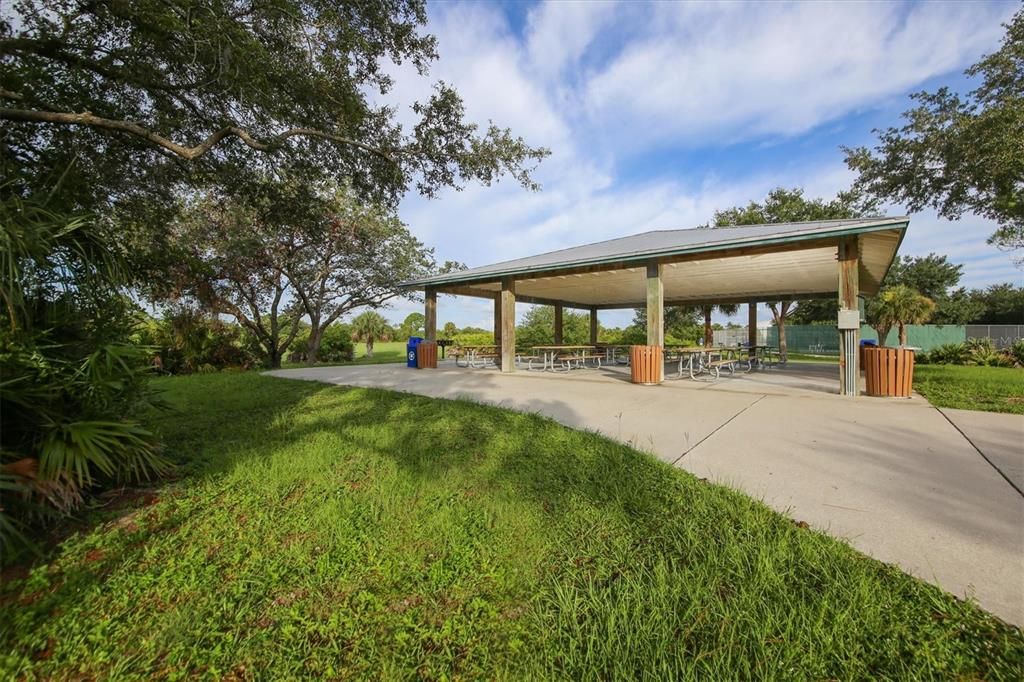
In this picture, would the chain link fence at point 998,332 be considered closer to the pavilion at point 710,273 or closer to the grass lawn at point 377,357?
the pavilion at point 710,273

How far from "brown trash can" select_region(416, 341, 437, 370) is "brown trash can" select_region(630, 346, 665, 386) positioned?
7.59 metres

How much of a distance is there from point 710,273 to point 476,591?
1198 centimetres

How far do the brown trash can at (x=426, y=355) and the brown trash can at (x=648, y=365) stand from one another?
7.59 m

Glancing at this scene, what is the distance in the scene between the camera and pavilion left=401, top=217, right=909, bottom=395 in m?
7.47

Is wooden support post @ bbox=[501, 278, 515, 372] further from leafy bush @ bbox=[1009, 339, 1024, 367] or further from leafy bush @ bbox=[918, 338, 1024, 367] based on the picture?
leafy bush @ bbox=[1009, 339, 1024, 367]

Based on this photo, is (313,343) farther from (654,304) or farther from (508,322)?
(654,304)

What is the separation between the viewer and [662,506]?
2.80 metres

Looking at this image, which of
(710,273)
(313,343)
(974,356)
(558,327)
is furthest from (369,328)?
(974,356)

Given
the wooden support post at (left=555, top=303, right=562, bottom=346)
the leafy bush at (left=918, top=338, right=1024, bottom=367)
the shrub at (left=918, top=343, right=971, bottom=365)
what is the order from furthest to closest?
the wooden support post at (left=555, top=303, right=562, bottom=346), the shrub at (left=918, top=343, right=971, bottom=365), the leafy bush at (left=918, top=338, right=1024, bottom=367)

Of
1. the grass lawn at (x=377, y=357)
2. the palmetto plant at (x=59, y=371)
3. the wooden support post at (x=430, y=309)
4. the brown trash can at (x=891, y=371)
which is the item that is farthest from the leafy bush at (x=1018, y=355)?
the grass lawn at (x=377, y=357)

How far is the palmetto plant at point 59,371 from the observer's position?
99.1 inches

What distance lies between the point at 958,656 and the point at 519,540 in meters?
1.90

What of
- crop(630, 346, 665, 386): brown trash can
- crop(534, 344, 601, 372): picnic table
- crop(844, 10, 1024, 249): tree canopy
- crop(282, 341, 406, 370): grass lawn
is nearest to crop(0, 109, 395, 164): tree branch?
crop(630, 346, 665, 386): brown trash can

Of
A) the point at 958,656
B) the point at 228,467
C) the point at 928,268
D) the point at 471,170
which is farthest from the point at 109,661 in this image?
the point at 928,268
